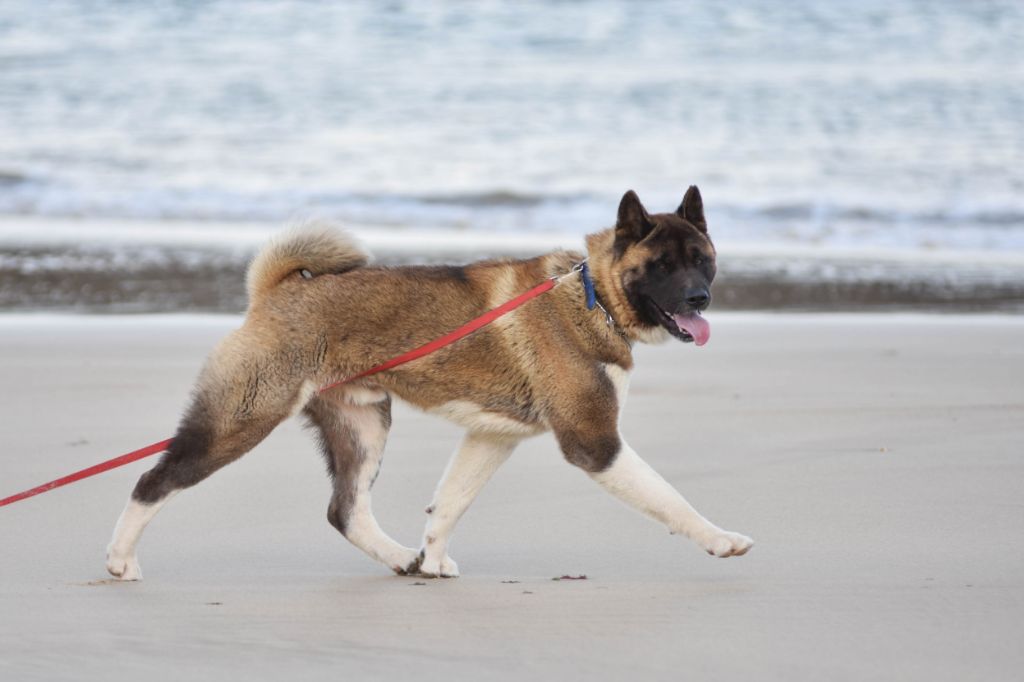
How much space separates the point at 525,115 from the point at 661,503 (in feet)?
63.1

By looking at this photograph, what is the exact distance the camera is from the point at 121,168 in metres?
20.1

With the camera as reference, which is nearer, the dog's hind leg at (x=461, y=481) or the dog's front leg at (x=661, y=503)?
the dog's front leg at (x=661, y=503)

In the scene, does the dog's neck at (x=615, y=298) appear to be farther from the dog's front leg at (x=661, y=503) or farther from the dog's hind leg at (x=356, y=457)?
the dog's hind leg at (x=356, y=457)

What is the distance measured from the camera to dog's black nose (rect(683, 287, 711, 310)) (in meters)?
4.91

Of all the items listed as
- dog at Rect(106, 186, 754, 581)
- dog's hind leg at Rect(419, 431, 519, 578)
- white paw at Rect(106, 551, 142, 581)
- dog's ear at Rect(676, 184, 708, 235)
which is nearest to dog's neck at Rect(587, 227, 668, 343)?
dog at Rect(106, 186, 754, 581)

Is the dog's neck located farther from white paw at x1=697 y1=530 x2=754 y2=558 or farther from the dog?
white paw at x1=697 y1=530 x2=754 y2=558

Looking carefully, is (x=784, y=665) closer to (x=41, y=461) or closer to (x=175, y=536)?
(x=175, y=536)

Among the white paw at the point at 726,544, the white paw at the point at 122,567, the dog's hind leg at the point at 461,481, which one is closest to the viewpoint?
the white paw at the point at 726,544

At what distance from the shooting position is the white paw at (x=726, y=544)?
466 centimetres

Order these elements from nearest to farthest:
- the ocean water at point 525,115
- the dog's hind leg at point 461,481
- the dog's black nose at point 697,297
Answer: the dog's black nose at point 697,297
the dog's hind leg at point 461,481
the ocean water at point 525,115

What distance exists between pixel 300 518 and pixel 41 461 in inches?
62.2

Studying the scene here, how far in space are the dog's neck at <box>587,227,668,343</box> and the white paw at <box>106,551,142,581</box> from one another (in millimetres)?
1851

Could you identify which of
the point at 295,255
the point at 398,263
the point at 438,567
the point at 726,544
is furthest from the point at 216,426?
the point at 398,263

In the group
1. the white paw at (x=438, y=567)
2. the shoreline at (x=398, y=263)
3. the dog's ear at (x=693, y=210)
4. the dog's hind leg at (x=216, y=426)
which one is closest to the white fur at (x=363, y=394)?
the dog's hind leg at (x=216, y=426)
